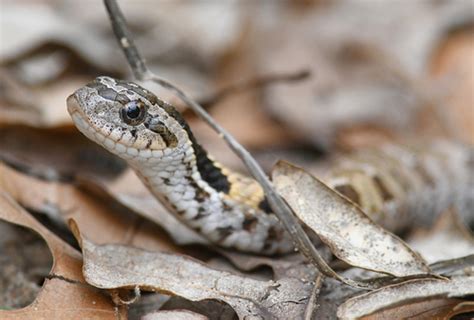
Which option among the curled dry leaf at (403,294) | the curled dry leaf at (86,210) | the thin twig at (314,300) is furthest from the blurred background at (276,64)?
the curled dry leaf at (403,294)

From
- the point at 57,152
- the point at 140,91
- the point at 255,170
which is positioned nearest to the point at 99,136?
the point at 140,91

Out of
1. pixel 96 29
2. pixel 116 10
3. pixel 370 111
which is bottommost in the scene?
pixel 116 10

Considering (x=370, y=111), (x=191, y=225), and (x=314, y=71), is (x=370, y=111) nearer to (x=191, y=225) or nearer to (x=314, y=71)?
(x=314, y=71)

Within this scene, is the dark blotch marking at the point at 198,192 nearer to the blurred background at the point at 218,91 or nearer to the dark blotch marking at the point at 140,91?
the blurred background at the point at 218,91

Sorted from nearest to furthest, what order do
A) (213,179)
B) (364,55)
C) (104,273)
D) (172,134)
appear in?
(104,273)
(172,134)
(213,179)
(364,55)

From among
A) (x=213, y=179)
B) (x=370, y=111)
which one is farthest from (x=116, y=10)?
(x=370, y=111)

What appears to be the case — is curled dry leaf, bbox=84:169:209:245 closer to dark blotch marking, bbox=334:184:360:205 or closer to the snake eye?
the snake eye

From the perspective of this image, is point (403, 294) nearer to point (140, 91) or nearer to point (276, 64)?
point (140, 91)

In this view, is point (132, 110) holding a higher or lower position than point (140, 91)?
lower
